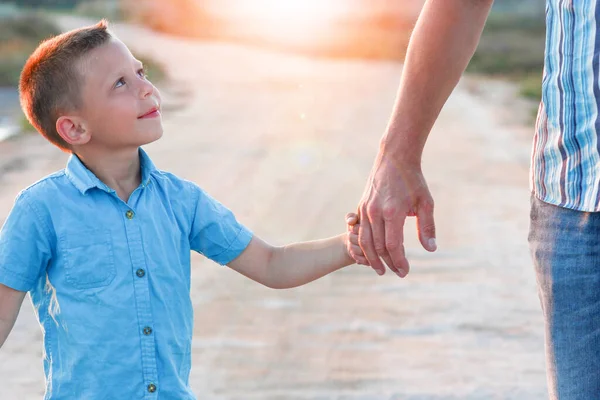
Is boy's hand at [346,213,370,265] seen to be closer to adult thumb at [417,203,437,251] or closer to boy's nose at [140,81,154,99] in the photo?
adult thumb at [417,203,437,251]

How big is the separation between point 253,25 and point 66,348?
38365 millimetres

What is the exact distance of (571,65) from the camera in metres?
2.15

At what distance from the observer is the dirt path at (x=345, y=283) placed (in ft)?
15.3

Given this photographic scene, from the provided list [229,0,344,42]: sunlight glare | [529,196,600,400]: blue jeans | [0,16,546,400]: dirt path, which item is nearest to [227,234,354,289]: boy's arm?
[529,196,600,400]: blue jeans

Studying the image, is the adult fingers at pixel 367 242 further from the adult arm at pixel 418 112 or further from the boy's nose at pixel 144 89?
the boy's nose at pixel 144 89

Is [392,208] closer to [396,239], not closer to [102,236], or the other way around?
[396,239]

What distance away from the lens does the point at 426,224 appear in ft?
8.91

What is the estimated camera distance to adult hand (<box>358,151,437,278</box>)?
2.63 meters

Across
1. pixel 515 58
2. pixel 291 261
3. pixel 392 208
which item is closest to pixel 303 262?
pixel 291 261

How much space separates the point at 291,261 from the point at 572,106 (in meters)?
1.01

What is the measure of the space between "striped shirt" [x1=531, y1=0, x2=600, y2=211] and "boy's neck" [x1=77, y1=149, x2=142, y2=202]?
39.8 inches

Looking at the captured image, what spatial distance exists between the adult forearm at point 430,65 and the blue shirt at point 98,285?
0.62m

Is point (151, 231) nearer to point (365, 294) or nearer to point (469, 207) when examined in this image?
point (365, 294)

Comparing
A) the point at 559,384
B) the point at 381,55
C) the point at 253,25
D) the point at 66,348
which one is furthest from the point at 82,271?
the point at 253,25
